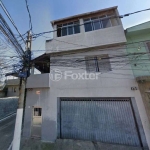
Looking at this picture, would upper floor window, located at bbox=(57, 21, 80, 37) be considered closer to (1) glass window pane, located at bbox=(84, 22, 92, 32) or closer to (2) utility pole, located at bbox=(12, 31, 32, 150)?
(1) glass window pane, located at bbox=(84, 22, 92, 32)

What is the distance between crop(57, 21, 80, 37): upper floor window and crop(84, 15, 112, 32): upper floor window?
2.63ft

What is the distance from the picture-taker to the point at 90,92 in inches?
223

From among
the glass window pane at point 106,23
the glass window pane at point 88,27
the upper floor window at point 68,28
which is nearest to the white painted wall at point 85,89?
the glass window pane at point 88,27

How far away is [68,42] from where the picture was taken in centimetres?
664

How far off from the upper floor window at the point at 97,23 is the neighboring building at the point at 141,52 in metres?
1.65

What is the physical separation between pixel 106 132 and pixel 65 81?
398 cm

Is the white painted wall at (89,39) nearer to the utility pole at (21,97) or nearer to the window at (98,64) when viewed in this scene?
the window at (98,64)

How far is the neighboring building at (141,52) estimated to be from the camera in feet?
16.7

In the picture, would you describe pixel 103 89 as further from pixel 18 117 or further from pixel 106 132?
pixel 18 117

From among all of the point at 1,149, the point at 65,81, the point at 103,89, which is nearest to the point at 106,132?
the point at 103,89

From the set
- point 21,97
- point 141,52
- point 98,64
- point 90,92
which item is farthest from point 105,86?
point 21,97

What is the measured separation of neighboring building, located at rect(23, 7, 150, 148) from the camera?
16.6 feet

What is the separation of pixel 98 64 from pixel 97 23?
11.2ft

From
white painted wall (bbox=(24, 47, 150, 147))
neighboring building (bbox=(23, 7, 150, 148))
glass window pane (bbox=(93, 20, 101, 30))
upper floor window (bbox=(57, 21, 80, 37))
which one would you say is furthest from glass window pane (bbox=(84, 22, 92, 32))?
white painted wall (bbox=(24, 47, 150, 147))
